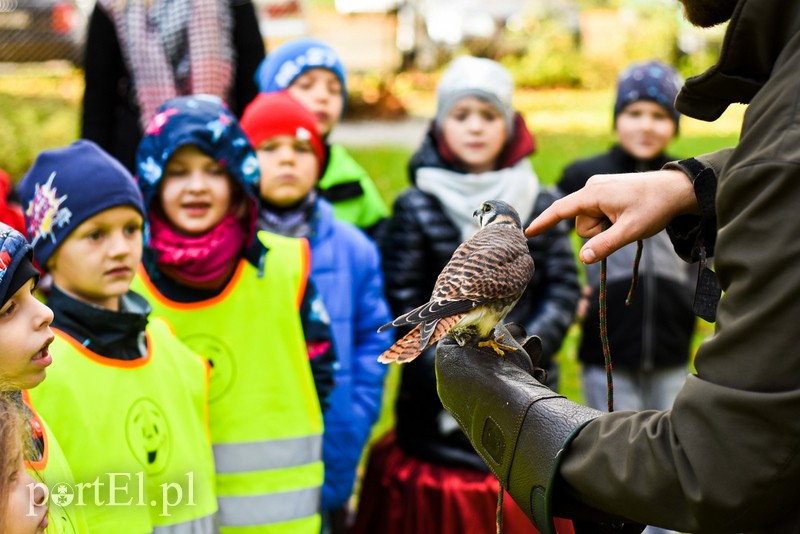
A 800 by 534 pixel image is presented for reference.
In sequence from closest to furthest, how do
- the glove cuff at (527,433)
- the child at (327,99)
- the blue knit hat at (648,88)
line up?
the glove cuff at (527,433) → the child at (327,99) → the blue knit hat at (648,88)

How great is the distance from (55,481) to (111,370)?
0.47m

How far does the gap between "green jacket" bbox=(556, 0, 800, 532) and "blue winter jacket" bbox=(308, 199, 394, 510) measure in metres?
2.36

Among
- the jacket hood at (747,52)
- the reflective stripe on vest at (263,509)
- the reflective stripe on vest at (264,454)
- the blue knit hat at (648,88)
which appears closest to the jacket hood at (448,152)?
the blue knit hat at (648,88)

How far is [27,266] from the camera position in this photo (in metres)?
2.36

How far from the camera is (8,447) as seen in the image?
82.4 inches

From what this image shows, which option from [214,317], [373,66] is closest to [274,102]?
[214,317]

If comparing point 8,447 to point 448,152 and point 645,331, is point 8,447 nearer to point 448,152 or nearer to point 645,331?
point 448,152

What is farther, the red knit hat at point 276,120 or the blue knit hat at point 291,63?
the blue knit hat at point 291,63

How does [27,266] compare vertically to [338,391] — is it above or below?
above

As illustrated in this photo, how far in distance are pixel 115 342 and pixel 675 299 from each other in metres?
2.79

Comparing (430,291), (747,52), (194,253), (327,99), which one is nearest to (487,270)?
(747,52)

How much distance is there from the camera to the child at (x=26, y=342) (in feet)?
7.48

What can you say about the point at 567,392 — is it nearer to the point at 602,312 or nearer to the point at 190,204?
the point at 190,204

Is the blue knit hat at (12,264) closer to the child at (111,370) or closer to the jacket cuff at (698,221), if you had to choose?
the child at (111,370)
